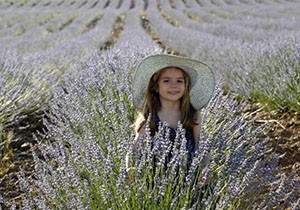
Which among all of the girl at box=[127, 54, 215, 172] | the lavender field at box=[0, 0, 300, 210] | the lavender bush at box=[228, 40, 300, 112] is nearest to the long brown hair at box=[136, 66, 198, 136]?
the girl at box=[127, 54, 215, 172]

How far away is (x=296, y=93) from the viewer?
4012mm

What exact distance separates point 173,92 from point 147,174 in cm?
54

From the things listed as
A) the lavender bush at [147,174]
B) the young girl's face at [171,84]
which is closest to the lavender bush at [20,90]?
the lavender bush at [147,174]

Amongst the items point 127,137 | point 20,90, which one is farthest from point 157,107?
point 20,90

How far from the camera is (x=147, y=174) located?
74.9 inches

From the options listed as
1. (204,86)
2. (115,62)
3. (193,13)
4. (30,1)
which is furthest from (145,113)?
(30,1)

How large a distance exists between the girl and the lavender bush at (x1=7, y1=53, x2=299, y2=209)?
0.11 meters

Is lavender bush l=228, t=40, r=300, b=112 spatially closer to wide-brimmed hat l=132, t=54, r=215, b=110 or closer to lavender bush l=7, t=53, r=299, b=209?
lavender bush l=7, t=53, r=299, b=209

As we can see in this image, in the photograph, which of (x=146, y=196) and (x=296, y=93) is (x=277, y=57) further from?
(x=146, y=196)

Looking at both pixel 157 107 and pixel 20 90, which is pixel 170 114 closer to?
pixel 157 107

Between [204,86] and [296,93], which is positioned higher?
[204,86]

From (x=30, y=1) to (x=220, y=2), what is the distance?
37.1ft

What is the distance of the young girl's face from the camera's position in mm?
2330

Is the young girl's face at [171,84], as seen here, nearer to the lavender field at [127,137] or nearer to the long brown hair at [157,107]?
the long brown hair at [157,107]
